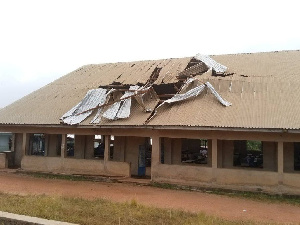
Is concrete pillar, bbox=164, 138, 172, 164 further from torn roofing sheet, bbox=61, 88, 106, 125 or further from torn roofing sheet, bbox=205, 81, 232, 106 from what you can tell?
torn roofing sheet, bbox=61, 88, 106, 125

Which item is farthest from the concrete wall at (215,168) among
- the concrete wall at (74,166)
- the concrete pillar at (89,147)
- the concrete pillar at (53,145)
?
the concrete pillar at (53,145)

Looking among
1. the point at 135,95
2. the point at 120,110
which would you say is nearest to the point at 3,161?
the point at 120,110

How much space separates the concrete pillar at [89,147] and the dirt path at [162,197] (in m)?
2.97

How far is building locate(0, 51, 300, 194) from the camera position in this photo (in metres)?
13.1

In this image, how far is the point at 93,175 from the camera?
629 inches

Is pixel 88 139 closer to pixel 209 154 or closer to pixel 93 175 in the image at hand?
pixel 93 175

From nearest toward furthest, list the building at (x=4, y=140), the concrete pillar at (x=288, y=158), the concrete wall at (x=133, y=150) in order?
1. the concrete pillar at (x=288, y=158)
2. the concrete wall at (x=133, y=150)
3. the building at (x=4, y=140)

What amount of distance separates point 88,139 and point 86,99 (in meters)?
2.31

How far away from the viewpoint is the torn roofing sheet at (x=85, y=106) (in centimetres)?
1625

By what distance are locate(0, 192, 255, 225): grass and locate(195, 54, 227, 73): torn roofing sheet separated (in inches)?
405

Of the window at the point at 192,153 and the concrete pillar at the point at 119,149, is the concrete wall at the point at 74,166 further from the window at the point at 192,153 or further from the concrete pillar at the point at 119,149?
the window at the point at 192,153

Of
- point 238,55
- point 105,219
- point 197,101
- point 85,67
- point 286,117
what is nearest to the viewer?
point 105,219

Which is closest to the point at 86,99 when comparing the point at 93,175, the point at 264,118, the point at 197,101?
the point at 93,175

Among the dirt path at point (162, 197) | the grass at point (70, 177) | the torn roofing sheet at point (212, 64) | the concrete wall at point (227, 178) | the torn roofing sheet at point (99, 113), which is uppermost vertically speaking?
the torn roofing sheet at point (212, 64)
